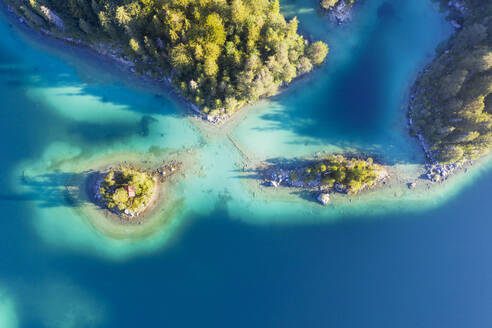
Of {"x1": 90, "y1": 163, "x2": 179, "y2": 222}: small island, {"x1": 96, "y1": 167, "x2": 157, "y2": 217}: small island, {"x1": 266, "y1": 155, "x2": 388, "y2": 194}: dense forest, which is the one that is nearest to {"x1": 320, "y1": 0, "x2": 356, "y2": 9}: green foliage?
{"x1": 266, "y1": 155, "x2": 388, "y2": 194}: dense forest

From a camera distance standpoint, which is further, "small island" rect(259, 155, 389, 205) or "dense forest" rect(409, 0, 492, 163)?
"small island" rect(259, 155, 389, 205)

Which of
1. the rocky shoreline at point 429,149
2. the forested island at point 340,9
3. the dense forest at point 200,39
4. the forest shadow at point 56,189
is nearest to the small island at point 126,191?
the forest shadow at point 56,189

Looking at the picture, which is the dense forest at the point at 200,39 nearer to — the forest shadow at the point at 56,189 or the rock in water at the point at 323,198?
the rock in water at the point at 323,198

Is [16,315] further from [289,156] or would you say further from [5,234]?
[289,156]

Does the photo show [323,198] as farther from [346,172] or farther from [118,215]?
[118,215]

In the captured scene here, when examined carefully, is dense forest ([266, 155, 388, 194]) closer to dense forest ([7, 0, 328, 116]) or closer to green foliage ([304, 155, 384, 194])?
green foliage ([304, 155, 384, 194])

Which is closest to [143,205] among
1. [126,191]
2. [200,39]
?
[126,191]
